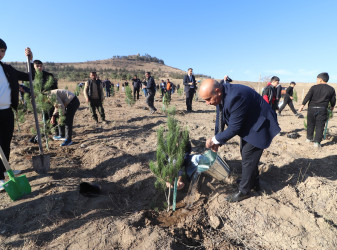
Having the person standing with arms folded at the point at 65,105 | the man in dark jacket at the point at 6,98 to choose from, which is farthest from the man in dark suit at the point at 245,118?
the person standing with arms folded at the point at 65,105

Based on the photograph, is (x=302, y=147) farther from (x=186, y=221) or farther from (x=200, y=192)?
(x=186, y=221)

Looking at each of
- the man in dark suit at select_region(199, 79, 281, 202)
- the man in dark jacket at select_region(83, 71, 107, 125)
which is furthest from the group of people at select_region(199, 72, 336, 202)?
the man in dark jacket at select_region(83, 71, 107, 125)

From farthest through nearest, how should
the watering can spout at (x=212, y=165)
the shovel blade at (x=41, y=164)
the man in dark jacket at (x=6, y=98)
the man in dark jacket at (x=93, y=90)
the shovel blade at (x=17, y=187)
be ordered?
the man in dark jacket at (x=93, y=90), the shovel blade at (x=41, y=164), the man in dark jacket at (x=6, y=98), the shovel blade at (x=17, y=187), the watering can spout at (x=212, y=165)

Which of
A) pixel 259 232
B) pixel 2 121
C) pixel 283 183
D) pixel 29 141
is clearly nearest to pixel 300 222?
pixel 259 232

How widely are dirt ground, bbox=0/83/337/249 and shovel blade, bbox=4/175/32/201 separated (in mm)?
92

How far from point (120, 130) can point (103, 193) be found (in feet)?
10.4

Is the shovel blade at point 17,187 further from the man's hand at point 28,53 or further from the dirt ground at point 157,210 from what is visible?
the man's hand at point 28,53

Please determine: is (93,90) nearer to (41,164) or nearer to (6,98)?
(41,164)

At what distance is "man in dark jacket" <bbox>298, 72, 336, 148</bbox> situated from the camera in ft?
14.2

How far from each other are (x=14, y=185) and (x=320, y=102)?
231 inches

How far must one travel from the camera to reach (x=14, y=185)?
8.39 ft

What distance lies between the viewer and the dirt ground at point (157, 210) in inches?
79.2

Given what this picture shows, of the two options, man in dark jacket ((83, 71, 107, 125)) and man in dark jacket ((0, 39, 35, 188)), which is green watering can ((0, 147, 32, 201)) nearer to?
man in dark jacket ((0, 39, 35, 188))

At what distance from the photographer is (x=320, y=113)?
442cm
